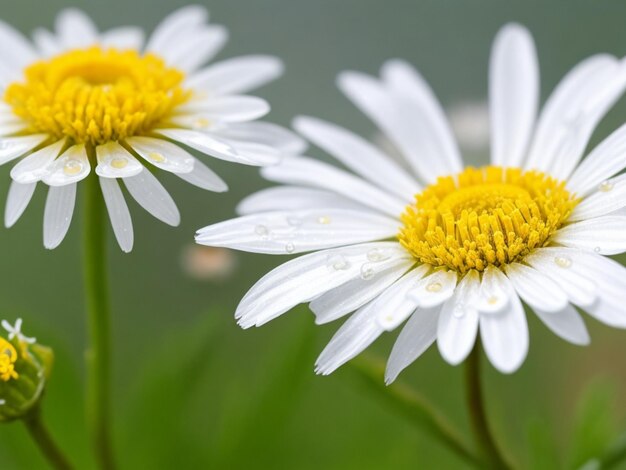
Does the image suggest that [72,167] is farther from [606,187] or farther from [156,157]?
[606,187]

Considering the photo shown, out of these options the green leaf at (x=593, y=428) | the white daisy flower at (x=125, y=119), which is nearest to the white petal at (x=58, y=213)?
the white daisy flower at (x=125, y=119)

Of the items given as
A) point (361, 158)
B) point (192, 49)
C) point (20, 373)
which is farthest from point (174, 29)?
point (20, 373)

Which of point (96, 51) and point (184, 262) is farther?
point (184, 262)

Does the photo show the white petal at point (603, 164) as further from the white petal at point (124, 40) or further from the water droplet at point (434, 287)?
the white petal at point (124, 40)

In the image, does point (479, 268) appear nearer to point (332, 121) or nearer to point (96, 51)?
point (96, 51)

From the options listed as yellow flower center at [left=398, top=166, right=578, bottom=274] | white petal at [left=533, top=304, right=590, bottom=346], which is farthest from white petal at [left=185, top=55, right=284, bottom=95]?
white petal at [left=533, top=304, right=590, bottom=346]

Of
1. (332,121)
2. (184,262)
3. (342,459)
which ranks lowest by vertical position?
(342,459)

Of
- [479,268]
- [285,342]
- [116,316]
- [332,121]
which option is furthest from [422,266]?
[332,121]
